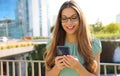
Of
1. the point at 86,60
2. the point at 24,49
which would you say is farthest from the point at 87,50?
the point at 24,49

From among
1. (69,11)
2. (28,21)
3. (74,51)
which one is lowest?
(74,51)

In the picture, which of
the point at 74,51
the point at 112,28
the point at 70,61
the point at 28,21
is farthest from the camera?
the point at 28,21

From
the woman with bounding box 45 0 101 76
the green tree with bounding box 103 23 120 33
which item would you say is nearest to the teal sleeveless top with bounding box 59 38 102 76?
the woman with bounding box 45 0 101 76

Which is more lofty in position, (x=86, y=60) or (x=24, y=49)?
(x=86, y=60)

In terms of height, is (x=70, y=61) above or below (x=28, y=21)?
below

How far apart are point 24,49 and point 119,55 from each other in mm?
7352

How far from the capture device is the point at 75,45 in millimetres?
1347

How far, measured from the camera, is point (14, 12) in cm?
3675

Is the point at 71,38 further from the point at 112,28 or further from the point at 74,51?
the point at 112,28

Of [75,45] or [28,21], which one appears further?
[28,21]

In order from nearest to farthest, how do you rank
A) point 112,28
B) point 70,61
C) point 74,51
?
point 70,61 → point 74,51 → point 112,28

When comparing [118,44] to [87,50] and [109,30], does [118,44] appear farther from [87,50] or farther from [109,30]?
[87,50]

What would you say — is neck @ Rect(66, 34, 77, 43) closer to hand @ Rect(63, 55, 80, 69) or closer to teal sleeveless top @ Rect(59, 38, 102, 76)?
teal sleeveless top @ Rect(59, 38, 102, 76)

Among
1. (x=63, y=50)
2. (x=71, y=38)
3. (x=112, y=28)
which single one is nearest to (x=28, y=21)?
(x=112, y=28)
